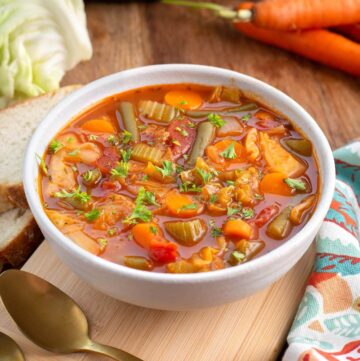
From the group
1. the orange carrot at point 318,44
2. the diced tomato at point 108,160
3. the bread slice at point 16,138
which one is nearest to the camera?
the diced tomato at point 108,160

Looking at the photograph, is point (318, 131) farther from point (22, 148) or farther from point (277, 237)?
point (22, 148)

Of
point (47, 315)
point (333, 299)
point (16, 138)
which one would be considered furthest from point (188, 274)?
point (16, 138)

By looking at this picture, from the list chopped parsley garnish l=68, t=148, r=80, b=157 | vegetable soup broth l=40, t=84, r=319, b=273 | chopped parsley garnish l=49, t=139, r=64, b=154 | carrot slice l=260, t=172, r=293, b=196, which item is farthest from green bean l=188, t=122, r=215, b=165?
chopped parsley garnish l=49, t=139, r=64, b=154

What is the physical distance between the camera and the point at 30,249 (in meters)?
3.95

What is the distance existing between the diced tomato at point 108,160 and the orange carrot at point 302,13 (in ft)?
8.87

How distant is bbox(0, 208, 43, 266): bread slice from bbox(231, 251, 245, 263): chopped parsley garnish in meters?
1.49

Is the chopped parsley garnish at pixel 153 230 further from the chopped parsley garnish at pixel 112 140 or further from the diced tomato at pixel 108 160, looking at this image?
the chopped parsley garnish at pixel 112 140

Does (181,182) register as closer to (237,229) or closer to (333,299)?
(237,229)

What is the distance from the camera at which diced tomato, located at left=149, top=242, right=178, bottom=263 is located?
2.90m

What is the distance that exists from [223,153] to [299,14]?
8.85ft

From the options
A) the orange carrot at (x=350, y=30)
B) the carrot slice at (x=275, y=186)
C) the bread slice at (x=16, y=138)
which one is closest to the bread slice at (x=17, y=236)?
the bread slice at (x=16, y=138)

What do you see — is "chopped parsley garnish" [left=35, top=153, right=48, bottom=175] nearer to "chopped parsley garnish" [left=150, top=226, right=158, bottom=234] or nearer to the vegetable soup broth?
the vegetable soup broth

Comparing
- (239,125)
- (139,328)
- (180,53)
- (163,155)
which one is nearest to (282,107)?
(239,125)

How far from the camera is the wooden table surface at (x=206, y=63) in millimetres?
3094
